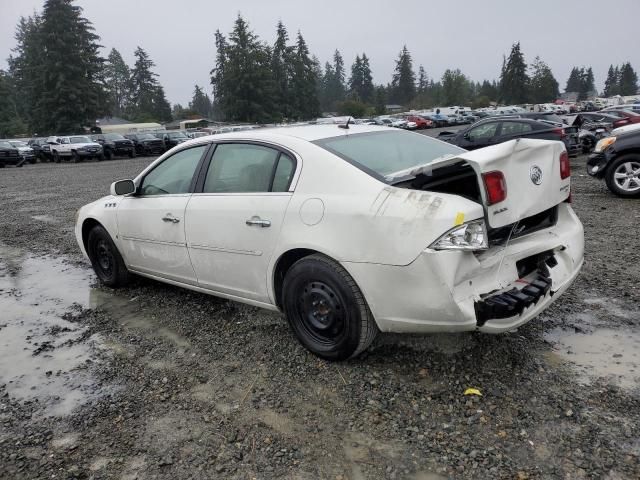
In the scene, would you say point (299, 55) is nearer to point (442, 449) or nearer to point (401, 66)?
point (401, 66)

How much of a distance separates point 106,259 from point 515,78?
106759 millimetres

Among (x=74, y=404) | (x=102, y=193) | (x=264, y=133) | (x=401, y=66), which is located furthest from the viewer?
(x=401, y=66)

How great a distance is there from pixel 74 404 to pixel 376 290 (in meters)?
2.04

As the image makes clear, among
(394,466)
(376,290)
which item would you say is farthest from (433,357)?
(394,466)

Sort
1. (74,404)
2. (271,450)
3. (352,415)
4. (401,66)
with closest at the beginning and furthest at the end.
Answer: (271,450) < (352,415) < (74,404) < (401,66)

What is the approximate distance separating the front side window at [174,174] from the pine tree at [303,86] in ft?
251

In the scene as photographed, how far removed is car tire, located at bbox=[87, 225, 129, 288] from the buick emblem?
3.90m

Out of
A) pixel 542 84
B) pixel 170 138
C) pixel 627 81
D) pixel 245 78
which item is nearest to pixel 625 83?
pixel 627 81

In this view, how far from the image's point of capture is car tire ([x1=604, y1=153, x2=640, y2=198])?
838cm

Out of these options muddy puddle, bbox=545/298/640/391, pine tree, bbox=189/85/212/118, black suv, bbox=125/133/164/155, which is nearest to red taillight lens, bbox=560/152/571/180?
muddy puddle, bbox=545/298/640/391

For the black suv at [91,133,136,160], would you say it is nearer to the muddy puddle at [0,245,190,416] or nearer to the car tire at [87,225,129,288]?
the muddy puddle at [0,245,190,416]

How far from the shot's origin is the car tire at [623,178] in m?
8.38

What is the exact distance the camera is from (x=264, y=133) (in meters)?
3.80

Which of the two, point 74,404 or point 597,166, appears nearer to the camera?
point 74,404
